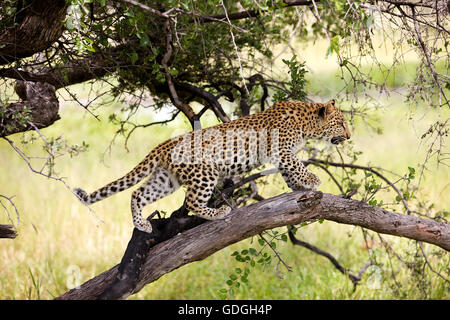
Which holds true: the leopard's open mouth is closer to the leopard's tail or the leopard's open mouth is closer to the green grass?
the leopard's tail

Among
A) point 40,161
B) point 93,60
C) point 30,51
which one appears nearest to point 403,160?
point 40,161

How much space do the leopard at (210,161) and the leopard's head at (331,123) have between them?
262 millimetres

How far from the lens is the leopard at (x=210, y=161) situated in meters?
5.12

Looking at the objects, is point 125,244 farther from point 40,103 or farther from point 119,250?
point 40,103

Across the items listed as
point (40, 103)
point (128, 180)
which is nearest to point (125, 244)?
point (40, 103)

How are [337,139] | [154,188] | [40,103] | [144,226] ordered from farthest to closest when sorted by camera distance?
[337,139]
[40,103]
[154,188]
[144,226]

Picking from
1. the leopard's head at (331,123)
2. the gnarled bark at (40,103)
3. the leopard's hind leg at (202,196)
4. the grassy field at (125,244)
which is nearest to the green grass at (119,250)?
the grassy field at (125,244)

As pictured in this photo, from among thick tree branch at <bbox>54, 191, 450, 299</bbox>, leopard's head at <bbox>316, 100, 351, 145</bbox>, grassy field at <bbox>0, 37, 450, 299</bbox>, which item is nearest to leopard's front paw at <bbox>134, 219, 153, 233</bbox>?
thick tree branch at <bbox>54, 191, 450, 299</bbox>

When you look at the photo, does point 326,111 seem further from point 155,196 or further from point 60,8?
point 60,8

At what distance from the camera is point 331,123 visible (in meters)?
5.87

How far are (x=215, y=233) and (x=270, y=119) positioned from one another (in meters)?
1.29

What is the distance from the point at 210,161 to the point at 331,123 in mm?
1412

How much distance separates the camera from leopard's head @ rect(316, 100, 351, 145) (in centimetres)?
586

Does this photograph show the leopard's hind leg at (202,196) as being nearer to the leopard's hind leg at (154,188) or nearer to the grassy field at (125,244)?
the leopard's hind leg at (154,188)
